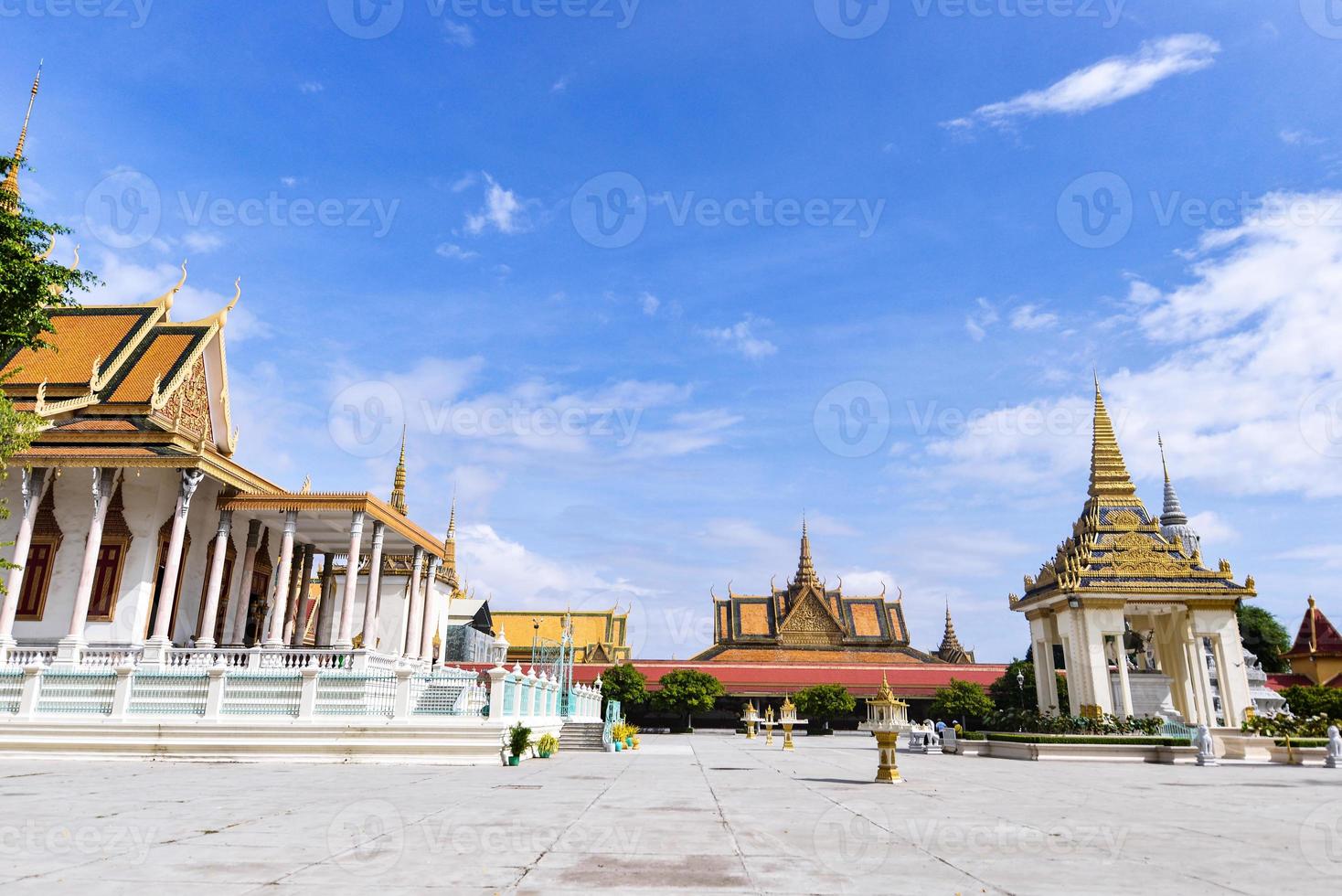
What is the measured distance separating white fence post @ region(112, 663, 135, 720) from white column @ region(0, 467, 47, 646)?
485 centimetres

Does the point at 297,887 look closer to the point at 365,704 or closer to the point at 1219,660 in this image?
the point at 365,704

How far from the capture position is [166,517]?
67.9 ft

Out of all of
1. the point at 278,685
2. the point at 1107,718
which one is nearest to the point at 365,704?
the point at 278,685

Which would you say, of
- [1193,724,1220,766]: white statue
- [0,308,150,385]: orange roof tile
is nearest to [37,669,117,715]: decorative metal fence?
[0,308,150,385]: orange roof tile

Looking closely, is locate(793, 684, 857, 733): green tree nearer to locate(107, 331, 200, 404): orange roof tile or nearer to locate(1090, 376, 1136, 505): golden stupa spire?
locate(1090, 376, 1136, 505): golden stupa spire

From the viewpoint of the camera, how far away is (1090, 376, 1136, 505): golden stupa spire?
2716cm

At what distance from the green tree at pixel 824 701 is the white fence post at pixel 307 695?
33189 millimetres

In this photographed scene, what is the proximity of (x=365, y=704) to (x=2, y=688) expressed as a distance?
289 inches

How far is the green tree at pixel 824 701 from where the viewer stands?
43.6 metres

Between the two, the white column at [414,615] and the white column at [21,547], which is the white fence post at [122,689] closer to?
the white column at [21,547]

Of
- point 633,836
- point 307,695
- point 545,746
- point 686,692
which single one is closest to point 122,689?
point 307,695

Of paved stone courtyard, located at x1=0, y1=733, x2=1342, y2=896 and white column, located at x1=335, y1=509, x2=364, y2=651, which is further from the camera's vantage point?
white column, located at x1=335, y1=509, x2=364, y2=651

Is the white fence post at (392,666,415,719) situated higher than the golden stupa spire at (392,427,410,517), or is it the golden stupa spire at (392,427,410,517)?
the golden stupa spire at (392,427,410,517)

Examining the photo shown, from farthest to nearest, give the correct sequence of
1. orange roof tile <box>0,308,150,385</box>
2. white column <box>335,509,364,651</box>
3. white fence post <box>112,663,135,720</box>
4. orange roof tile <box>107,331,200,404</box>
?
orange roof tile <box>0,308,150,385</box>, orange roof tile <box>107,331,200,404</box>, white column <box>335,509,364,651</box>, white fence post <box>112,663,135,720</box>
